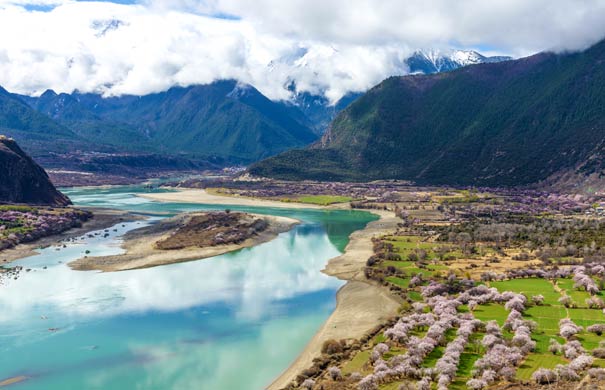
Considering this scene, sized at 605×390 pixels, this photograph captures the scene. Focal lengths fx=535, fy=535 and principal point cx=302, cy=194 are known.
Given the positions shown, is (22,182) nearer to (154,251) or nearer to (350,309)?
(154,251)

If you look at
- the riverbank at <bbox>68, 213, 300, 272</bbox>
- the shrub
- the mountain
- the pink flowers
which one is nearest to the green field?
the pink flowers

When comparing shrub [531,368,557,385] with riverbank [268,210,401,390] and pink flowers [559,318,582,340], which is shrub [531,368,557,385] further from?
riverbank [268,210,401,390]

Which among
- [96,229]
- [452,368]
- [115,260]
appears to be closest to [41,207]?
[96,229]

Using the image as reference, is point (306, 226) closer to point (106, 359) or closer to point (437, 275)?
point (437, 275)

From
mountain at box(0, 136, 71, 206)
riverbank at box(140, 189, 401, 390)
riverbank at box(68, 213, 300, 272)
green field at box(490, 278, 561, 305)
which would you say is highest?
mountain at box(0, 136, 71, 206)

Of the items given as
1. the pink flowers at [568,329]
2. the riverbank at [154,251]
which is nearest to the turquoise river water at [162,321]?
the riverbank at [154,251]

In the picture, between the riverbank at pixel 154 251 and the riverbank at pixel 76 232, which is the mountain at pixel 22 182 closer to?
the riverbank at pixel 76 232
